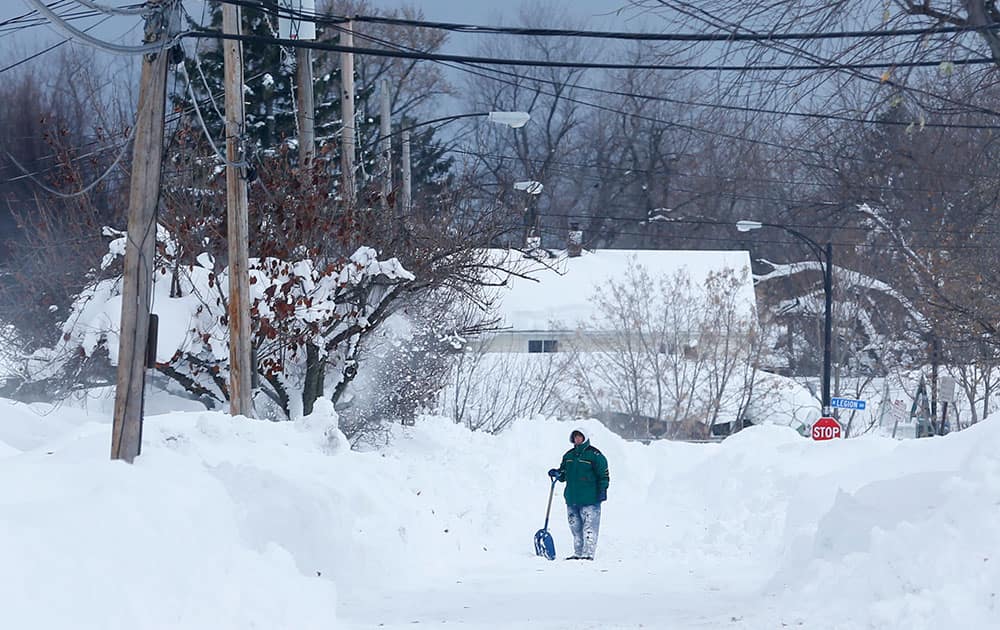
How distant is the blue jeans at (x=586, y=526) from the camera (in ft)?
53.1

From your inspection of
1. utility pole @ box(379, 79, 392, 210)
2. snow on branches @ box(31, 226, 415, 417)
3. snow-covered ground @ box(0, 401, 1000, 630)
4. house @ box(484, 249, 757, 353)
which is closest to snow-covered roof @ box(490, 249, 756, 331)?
house @ box(484, 249, 757, 353)

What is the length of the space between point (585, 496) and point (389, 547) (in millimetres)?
3387

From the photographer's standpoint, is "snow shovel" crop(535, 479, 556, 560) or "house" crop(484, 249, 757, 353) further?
"house" crop(484, 249, 757, 353)

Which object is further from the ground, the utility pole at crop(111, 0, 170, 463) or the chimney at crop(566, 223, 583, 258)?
the chimney at crop(566, 223, 583, 258)

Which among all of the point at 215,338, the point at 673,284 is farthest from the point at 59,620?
the point at 673,284

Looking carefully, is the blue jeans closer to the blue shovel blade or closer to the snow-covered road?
the blue shovel blade

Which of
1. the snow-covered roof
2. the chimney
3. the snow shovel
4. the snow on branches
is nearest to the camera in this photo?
the snow shovel

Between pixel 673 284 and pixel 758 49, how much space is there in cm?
3174

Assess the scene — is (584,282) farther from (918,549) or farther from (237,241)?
(918,549)

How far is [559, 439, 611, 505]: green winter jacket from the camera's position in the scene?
16.1 m

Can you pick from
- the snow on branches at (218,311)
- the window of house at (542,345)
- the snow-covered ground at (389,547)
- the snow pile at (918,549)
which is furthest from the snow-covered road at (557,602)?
the window of house at (542,345)

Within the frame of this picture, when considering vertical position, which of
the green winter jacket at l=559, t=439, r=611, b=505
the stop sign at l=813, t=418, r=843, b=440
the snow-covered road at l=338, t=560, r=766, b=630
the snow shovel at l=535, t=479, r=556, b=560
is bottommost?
the snow shovel at l=535, t=479, r=556, b=560

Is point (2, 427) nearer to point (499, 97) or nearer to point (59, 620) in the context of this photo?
point (59, 620)

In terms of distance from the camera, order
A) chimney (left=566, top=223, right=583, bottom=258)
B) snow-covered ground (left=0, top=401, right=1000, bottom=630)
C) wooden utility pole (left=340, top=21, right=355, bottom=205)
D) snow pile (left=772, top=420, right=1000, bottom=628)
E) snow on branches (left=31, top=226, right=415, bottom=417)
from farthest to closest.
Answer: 1. chimney (left=566, top=223, right=583, bottom=258)
2. wooden utility pole (left=340, top=21, right=355, bottom=205)
3. snow on branches (left=31, top=226, right=415, bottom=417)
4. snow pile (left=772, top=420, right=1000, bottom=628)
5. snow-covered ground (left=0, top=401, right=1000, bottom=630)
